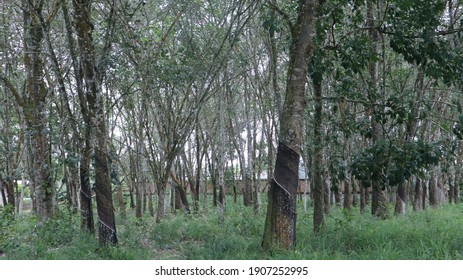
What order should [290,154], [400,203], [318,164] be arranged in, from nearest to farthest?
[290,154], [318,164], [400,203]

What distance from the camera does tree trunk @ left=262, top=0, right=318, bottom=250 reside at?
646cm

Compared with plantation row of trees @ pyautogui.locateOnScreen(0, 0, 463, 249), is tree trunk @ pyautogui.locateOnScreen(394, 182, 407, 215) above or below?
below

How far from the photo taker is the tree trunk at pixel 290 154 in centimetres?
646

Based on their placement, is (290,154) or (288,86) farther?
(288,86)

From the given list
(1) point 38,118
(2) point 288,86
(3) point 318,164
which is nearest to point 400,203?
(3) point 318,164

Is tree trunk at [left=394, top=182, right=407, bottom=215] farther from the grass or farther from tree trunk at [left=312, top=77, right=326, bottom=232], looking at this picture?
tree trunk at [left=312, top=77, right=326, bottom=232]

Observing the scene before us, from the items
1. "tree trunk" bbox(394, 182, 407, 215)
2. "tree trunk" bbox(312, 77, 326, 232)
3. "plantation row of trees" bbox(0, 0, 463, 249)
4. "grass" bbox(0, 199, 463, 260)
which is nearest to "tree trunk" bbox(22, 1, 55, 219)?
"plantation row of trees" bbox(0, 0, 463, 249)

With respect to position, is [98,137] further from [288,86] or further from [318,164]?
[318,164]

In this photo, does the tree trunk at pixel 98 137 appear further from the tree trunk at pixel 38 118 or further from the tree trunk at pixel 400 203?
the tree trunk at pixel 400 203

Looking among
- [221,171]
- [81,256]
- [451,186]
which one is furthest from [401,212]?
[451,186]

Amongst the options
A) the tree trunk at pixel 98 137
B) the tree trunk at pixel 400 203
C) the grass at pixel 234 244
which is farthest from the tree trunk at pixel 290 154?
the tree trunk at pixel 400 203

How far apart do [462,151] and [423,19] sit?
13.2m

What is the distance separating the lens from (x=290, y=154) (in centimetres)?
660

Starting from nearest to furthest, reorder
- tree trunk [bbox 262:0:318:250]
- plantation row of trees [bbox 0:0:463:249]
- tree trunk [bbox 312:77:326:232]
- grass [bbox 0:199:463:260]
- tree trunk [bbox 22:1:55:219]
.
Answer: tree trunk [bbox 262:0:318:250], grass [bbox 0:199:463:260], plantation row of trees [bbox 0:0:463:249], tree trunk [bbox 312:77:326:232], tree trunk [bbox 22:1:55:219]
